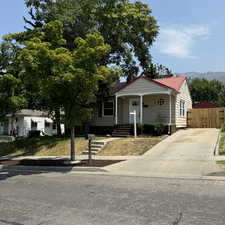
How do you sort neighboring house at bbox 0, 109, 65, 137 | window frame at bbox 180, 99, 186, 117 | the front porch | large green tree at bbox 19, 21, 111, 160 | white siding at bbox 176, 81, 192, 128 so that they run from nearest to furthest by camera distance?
large green tree at bbox 19, 21, 111, 160 < the front porch < white siding at bbox 176, 81, 192, 128 < window frame at bbox 180, 99, 186, 117 < neighboring house at bbox 0, 109, 65, 137

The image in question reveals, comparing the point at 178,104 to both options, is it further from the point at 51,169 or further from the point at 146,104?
the point at 51,169

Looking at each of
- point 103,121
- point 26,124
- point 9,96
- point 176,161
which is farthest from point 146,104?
point 26,124

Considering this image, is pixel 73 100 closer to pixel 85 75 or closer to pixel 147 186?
pixel 85 75

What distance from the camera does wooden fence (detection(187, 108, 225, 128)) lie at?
2425 centimetres

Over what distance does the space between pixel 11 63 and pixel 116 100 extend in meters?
8.57

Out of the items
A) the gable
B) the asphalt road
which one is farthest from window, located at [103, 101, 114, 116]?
the asphalt road

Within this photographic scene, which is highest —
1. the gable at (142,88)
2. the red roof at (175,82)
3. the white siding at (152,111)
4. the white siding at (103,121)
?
the red roof at (175,82)

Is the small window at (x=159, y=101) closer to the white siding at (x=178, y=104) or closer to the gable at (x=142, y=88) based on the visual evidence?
the gable at (x=142, y=88)

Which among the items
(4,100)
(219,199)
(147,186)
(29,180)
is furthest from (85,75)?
(4,100)

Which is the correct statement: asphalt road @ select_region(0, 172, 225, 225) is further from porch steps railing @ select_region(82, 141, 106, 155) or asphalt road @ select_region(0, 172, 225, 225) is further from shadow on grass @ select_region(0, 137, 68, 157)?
shadow on grass @ select_region(0, 137, 68, 157)

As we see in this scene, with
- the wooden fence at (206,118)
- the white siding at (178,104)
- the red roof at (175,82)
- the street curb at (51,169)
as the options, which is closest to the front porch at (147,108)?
the white siding at (178,104)

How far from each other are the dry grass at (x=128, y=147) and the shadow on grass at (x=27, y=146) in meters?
4.32

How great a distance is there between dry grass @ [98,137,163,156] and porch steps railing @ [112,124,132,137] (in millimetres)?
3394

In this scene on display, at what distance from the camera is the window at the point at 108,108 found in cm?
2522
